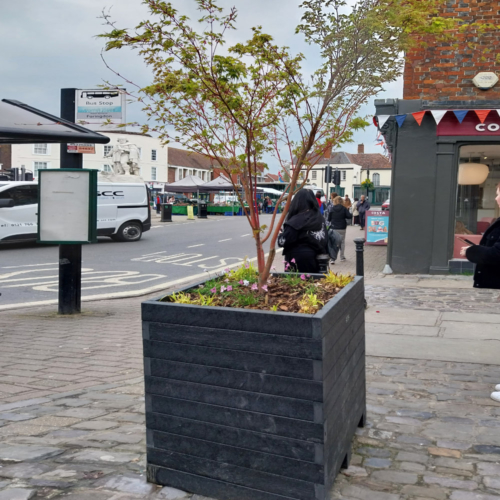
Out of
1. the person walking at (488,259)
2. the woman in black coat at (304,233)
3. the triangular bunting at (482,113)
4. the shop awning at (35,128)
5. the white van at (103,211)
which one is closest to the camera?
the person walking at (488,259)

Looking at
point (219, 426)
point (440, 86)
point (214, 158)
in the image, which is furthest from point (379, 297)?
point (219, 426)

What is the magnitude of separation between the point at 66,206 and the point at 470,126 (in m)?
7.89

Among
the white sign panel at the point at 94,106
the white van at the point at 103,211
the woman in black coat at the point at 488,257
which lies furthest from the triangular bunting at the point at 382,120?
the white van at the point at 103,211

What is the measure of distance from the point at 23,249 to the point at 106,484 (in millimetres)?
15519

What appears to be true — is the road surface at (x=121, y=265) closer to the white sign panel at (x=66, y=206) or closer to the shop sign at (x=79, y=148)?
the white sign panel at (x=66, y=206)

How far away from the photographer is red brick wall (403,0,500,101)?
11844 millimetres

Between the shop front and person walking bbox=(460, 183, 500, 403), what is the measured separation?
7554mm

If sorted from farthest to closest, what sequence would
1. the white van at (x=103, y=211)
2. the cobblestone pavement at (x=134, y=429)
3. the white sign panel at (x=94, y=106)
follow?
the white van at (x=103, y=211)
the white sign panel at (x=94, y=106)
the cobblestone pavement at (x=134, y=429)

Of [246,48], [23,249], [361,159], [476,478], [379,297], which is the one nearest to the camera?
[476,478]

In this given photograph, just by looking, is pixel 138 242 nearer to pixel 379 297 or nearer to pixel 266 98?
pixel 379 297

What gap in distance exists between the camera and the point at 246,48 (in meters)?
3.40

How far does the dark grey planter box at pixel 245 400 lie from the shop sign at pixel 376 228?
57.8 ft

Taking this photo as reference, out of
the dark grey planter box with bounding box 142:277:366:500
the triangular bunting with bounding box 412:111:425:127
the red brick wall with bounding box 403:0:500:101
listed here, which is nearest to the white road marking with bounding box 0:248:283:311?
the triangular bunting with bounding box 412:111:425:127

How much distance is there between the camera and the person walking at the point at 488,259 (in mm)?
4402
